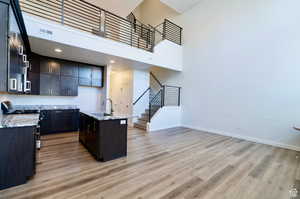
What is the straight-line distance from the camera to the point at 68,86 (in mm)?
5445

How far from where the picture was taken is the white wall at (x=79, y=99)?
16.0ft

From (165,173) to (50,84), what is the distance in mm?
4783

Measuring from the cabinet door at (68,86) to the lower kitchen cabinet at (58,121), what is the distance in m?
0.67

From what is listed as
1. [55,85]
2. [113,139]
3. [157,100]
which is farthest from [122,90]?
[113,139]

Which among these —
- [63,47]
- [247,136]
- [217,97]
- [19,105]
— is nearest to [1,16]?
[63,47]

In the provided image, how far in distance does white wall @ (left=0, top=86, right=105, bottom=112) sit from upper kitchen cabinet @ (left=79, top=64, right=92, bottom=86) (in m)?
0.39

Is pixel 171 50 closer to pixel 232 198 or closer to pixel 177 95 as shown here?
pixel 177 95

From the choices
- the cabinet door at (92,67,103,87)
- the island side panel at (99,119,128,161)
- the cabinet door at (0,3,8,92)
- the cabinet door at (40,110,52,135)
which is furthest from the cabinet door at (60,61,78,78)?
the cabinet door at (0,3,8,92)

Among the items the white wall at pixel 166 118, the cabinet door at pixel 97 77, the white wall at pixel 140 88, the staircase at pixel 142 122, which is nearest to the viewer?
the cabinet door at pixel 97 77

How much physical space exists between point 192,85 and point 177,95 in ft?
3.06

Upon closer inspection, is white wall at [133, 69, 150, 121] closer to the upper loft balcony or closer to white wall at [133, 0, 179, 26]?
the upper loft balcony

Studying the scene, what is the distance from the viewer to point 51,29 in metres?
3.52

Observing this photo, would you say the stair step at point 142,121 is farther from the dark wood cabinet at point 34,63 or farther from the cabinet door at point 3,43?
the cabinet door at point 3,43

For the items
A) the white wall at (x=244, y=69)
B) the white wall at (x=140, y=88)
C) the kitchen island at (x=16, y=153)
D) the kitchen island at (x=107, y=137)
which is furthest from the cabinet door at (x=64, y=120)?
the white wall at (x=244, y=69)
